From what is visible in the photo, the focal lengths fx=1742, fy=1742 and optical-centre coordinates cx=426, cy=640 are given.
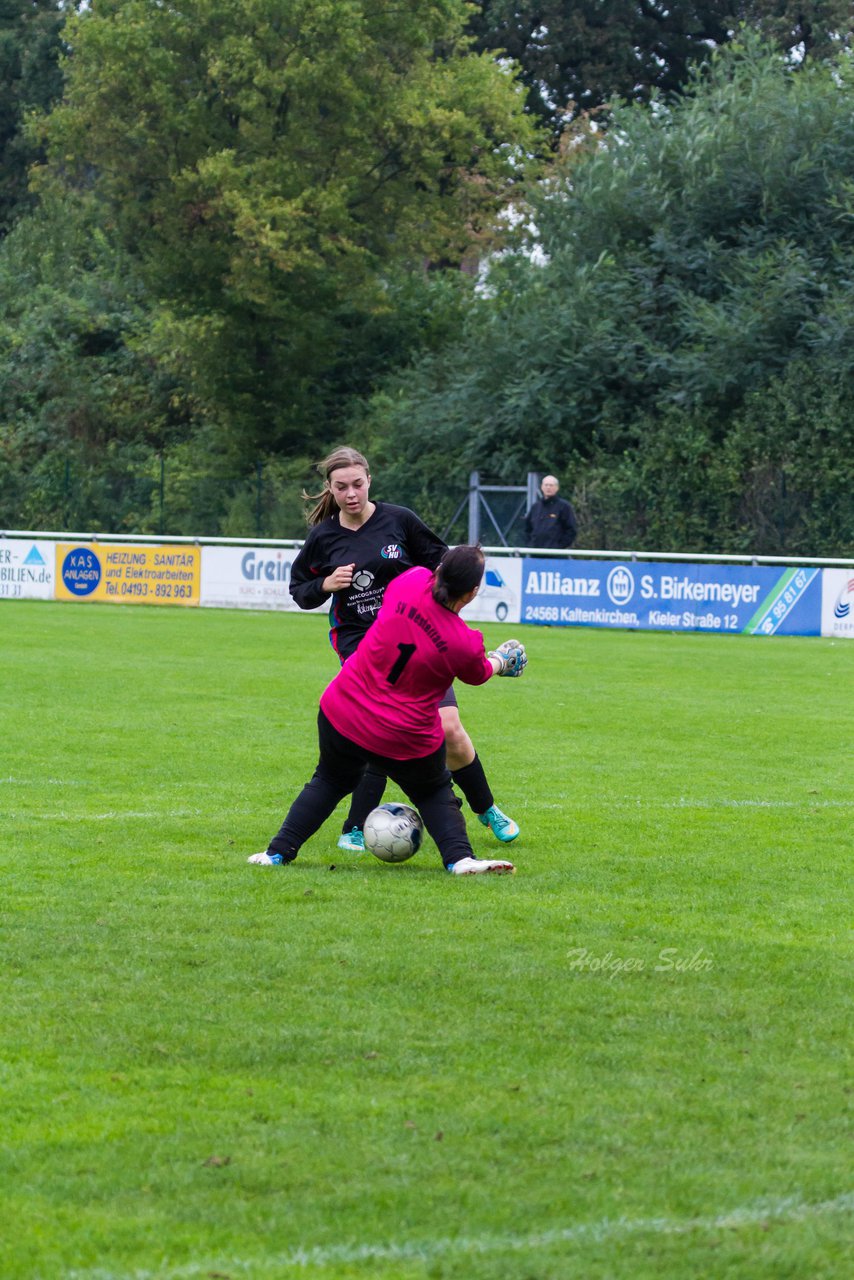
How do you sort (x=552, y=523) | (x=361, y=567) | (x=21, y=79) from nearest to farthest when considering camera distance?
(x=361, y=567), (x=552, y=523), (x=21, y=79)

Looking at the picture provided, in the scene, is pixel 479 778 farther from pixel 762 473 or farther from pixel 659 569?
pixel 762 473

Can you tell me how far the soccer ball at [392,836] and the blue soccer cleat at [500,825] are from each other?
634mm

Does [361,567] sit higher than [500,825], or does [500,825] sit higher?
[361,567]

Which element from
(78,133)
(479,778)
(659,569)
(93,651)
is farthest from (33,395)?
(479,778)

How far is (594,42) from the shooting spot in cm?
4741

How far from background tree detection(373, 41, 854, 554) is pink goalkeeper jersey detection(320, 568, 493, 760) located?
24325mm

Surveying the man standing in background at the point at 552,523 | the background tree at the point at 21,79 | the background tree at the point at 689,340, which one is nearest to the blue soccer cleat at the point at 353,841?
the man standing in background at the point at 552,523

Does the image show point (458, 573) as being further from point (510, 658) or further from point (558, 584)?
point (558, 584)

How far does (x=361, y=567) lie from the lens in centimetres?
797

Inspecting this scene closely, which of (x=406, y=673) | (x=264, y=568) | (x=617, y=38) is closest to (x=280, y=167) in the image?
(x=264, y=568)

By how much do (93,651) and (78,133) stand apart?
75.1 ft

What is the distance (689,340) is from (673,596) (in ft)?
35.4

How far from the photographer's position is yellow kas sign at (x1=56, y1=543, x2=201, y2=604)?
28.5 m

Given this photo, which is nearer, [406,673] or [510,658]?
[406,673]
